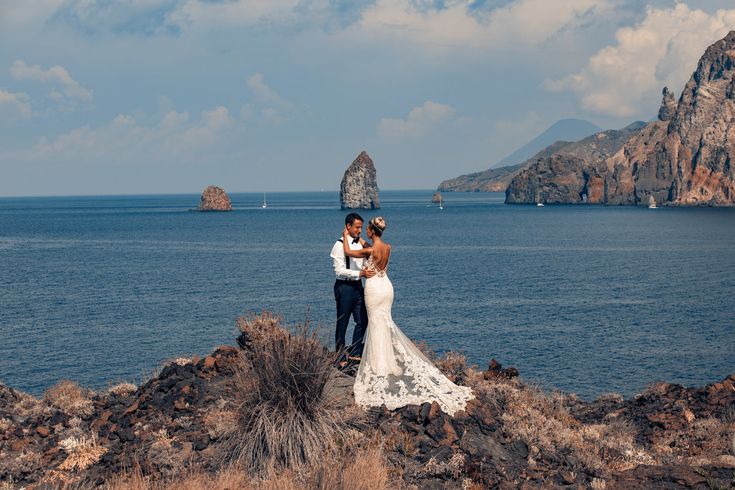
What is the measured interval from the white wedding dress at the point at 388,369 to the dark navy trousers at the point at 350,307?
1.86 feet

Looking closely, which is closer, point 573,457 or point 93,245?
point 573,457

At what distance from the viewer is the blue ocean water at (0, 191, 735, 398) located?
33.8 m

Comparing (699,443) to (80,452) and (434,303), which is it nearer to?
(80,452)

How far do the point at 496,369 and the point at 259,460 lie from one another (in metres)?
7.96

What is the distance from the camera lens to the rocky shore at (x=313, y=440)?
38.3 ft

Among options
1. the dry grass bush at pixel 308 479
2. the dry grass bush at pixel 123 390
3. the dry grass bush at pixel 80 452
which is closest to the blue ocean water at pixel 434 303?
the dry grass bush at pixel 80 452

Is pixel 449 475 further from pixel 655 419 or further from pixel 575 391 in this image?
pixel 575 391

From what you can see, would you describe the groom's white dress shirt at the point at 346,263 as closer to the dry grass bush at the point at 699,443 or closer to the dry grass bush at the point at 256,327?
the dry grass bush at the point at 256,327

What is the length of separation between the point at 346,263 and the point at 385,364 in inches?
76.0

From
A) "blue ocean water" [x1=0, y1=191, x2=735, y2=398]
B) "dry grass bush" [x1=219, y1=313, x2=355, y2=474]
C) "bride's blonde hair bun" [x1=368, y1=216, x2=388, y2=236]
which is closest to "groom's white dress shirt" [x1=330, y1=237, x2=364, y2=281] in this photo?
"bride's blonde hair bun" [x1=368, y1=216, x2=388, y2=236]

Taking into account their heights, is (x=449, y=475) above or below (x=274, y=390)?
below

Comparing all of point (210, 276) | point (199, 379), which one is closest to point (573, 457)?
point (199, 379)

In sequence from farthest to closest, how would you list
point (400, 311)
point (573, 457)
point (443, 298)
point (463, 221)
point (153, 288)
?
point (463, 221)
point (153, 288)
point (443, 298)
point (400, 311)
point (573, 457)

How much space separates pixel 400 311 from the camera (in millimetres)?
46188
